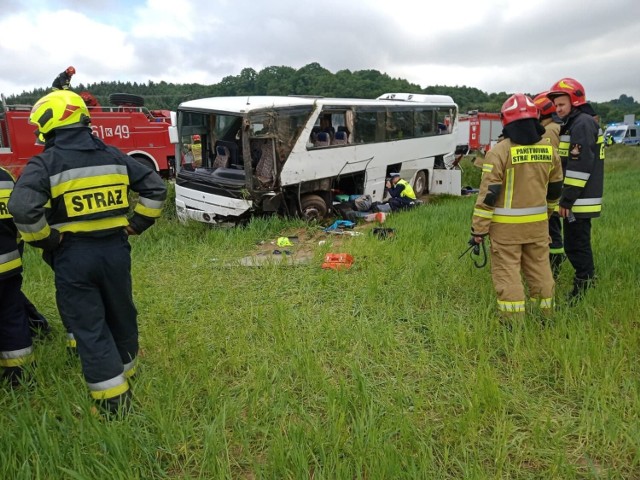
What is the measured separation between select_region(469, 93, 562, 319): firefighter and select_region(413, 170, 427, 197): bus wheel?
342 inches

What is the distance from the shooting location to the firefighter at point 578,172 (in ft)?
11.9

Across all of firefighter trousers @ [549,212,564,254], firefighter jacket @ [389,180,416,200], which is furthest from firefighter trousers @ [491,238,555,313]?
firefighter jacket @ [389,180,416,200]

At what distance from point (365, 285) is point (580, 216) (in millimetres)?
1840

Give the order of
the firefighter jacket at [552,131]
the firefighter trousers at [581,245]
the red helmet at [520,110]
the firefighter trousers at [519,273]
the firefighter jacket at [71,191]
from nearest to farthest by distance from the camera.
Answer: the firefighter jacket at [71,191] → the red helmet at [520,110] → the firefighter trousers at [519,273] → the firefighter trousers at [581,245] → the firefighter jacket at [552,131]

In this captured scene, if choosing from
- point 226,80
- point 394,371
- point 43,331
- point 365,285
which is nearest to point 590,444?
point 394,371

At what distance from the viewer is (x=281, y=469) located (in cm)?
203

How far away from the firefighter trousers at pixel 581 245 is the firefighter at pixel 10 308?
152 inches

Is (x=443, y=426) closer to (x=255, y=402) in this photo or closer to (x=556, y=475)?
(x=556, y=475)

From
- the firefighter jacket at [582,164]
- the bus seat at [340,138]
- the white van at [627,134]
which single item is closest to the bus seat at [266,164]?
the bus seat at [340,138]

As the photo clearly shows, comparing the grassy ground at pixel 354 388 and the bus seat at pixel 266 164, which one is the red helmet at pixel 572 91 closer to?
the grassy ground at pixel 354 388

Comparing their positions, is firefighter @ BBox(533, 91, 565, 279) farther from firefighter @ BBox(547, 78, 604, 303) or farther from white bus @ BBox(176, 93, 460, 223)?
white bus @ BBox(176, 93, 460, 223)

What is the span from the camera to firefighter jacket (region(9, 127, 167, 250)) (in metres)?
2.28

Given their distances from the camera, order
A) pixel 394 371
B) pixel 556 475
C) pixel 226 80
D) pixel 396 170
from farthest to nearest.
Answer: pixel 226 80
pixel 396 170
pixel 394 371
pixel 556 475

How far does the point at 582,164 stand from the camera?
3.64 metres
